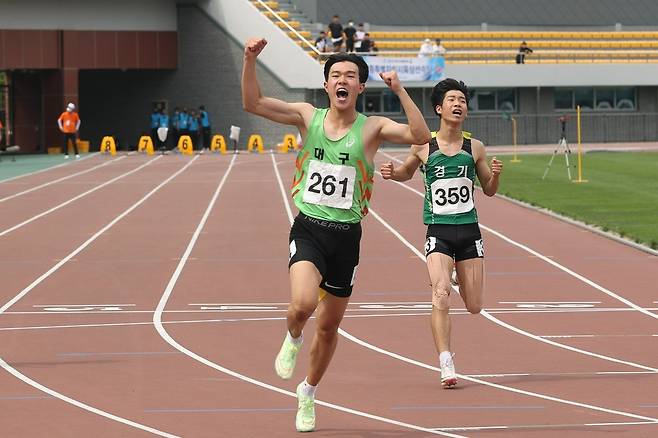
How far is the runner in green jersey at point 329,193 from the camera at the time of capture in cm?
860

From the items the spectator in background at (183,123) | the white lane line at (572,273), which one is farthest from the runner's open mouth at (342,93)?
the spectator in background at (183,123)

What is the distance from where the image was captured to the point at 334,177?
28.3 feet

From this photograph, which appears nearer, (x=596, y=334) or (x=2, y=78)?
(x=596, y=334)

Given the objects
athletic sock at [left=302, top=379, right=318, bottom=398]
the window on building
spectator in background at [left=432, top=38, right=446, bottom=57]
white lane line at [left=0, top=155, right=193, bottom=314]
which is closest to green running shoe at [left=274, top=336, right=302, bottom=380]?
athletic sock at [left=302, top=379, right=318, bottom=398]

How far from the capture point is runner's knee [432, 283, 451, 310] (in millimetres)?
10570

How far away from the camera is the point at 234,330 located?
13.3 m

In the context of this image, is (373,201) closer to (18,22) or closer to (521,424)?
(521,424)

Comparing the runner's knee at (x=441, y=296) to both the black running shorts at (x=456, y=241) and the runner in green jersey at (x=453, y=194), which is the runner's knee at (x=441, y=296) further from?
the black running shorts at (x=456, y=241)

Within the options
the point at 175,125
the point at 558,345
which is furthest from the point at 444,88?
the point at 175,125

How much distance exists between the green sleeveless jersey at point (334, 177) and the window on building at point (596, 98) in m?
51.7

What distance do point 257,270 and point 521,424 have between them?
976cm

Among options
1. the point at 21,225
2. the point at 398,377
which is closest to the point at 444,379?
the point at 398,377

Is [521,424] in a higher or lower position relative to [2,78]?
lower

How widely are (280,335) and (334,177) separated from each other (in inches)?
178
